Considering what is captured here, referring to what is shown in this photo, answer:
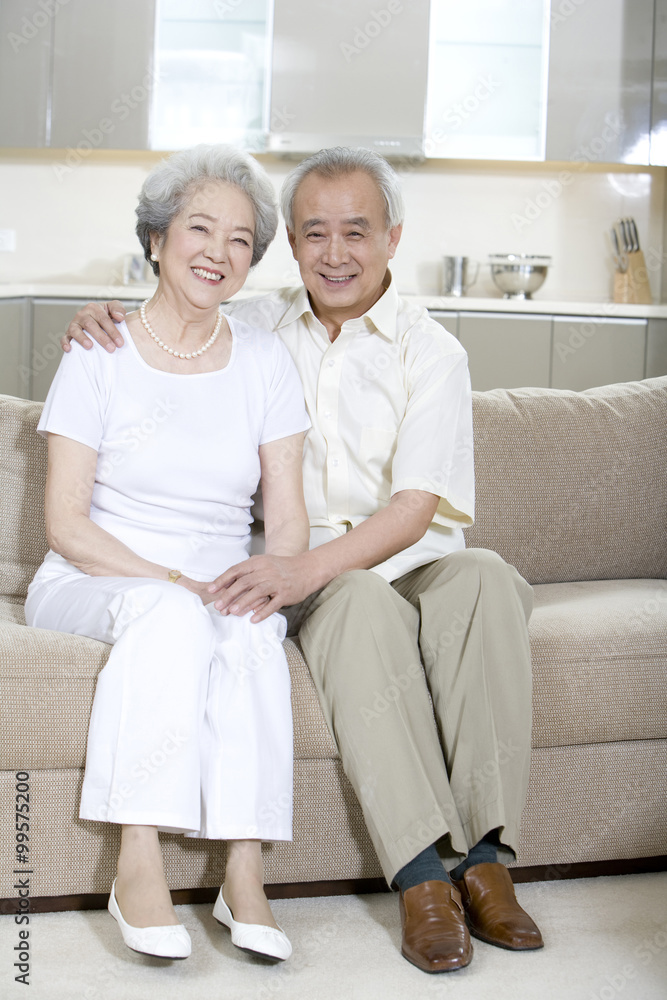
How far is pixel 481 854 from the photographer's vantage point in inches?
61.3

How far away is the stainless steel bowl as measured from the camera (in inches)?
175

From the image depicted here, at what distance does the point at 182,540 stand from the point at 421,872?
0.66 metres

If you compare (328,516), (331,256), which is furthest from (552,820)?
(331,256)

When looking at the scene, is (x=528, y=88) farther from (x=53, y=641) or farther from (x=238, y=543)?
(x=53, y=641)

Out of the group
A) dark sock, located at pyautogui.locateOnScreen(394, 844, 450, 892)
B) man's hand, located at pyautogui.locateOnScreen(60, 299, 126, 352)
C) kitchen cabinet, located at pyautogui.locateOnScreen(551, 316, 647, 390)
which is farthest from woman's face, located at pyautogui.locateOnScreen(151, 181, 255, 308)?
kitchen cabinet, located at pyautogui.locateOnScreen(551, 316, 647, 390)

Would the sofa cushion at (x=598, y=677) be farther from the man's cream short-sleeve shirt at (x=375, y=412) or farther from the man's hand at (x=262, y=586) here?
the man's hand at (x=262, y=586)

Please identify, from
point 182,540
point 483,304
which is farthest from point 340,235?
point 483,304

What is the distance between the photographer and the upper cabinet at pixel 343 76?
4.40m

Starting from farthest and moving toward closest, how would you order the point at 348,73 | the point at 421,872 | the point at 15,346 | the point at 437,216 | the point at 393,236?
the point at 437,216 → the point at 348,73 → the point at 15,346 → the point at 393,236 → the point at 421,872

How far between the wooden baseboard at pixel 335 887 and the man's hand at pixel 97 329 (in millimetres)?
886

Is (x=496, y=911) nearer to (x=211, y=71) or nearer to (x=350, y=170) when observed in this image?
(x=350, y=170)

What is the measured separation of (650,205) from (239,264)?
3470 mm

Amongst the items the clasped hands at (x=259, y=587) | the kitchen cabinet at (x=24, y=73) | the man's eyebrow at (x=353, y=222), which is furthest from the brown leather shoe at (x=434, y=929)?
the kitchen cabinet at (x=24, y=73)

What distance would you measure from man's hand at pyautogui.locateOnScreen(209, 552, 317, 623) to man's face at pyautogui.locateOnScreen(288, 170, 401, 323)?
557mm
